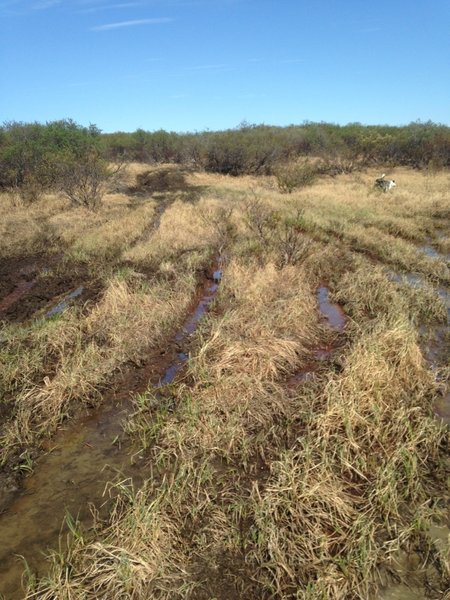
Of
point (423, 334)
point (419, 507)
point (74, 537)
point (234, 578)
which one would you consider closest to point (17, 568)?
point (74, 537)

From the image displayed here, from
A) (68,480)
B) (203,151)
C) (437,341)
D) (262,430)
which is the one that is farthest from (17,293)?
(203,151)

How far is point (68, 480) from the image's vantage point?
15.5 ft

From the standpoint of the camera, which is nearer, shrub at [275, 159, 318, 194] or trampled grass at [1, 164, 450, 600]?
trampled grass at [1, 164, 450, 600]

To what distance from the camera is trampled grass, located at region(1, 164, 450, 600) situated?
3.53 meters

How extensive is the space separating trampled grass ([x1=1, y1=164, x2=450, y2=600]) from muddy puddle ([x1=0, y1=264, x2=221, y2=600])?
0.22 metres

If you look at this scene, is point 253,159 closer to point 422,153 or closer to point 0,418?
point 422,153

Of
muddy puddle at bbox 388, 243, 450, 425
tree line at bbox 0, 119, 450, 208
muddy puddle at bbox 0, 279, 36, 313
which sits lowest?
muddy puddle at bbox 388, 243, 450, 425

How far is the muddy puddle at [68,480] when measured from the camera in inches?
152

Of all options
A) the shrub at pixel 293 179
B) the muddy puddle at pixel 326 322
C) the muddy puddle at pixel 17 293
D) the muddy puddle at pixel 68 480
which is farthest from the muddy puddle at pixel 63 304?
the shrub at pixel 293 179

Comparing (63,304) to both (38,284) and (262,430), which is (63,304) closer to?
(38,284)

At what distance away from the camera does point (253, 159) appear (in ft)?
108

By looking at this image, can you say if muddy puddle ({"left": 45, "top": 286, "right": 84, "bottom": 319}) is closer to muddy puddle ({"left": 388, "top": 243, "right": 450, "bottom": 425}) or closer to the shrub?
muddy puddle ({"left": 388, "top": 243, "right": 450, "bottom": 425})

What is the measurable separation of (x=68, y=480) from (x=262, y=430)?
242 centimetres

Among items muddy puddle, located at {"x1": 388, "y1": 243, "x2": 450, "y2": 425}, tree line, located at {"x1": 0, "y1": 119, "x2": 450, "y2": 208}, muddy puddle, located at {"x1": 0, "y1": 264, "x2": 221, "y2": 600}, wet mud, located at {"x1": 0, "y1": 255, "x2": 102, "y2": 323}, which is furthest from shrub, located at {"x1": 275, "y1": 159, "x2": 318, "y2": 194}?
muddy puddle, located at {"x1": 0, "y1": 264, "x2": 221, "y2": 600}
